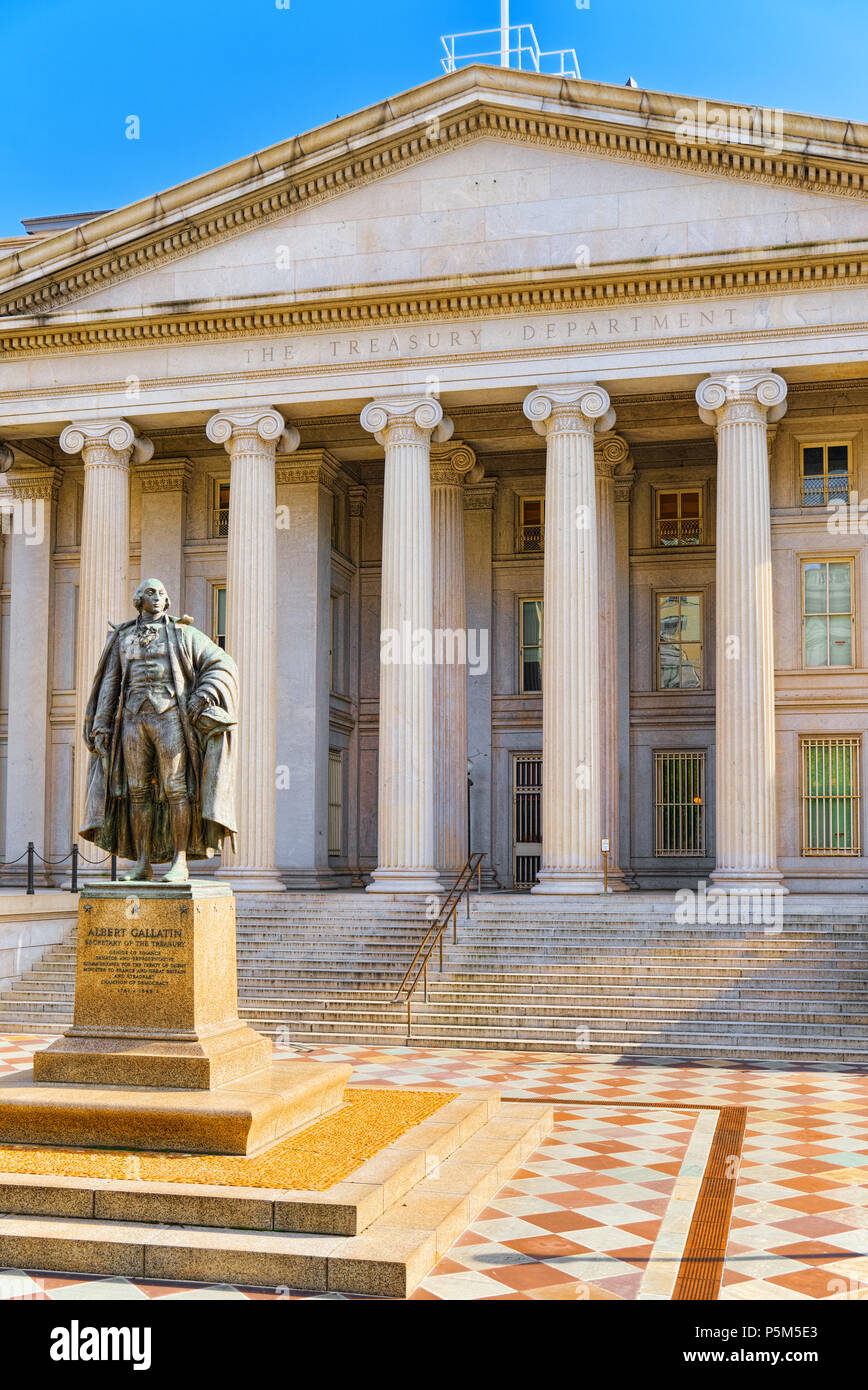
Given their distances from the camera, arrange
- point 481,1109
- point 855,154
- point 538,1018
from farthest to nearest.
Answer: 1. point 855,154
2. point 538,1018
3. point 481,1109

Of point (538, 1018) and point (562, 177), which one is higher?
point (562, 177)

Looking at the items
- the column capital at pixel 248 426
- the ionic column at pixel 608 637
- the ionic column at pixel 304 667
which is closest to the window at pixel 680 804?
the ionic column at pixel 608 637

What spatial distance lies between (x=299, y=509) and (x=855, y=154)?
12846 mm

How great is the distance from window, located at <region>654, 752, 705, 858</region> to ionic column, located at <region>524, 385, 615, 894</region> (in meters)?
5.85

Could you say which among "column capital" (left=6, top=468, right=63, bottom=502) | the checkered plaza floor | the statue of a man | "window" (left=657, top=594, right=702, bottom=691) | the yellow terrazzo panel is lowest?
the checkered plaza floor

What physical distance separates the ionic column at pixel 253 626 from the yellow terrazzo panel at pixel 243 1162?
14381 millimetres

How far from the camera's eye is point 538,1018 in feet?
59.9

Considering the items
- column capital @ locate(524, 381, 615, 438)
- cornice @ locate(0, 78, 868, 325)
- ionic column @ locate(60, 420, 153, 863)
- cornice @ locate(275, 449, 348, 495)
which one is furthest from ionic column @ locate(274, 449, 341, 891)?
column capital @ locate(524, 381, 615, 438)

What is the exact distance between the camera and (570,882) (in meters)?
22.9

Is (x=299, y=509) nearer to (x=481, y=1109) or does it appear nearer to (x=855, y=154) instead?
(x=855, y=154)

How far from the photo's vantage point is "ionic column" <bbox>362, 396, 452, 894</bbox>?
944 inches

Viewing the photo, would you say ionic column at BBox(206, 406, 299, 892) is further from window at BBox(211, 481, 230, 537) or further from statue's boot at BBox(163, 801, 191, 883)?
statue's boot at BBox(163, 801, 191, 883)

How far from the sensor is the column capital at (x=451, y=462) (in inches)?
1106

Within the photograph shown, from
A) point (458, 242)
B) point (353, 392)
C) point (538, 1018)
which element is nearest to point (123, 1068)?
point (538, 1018)
